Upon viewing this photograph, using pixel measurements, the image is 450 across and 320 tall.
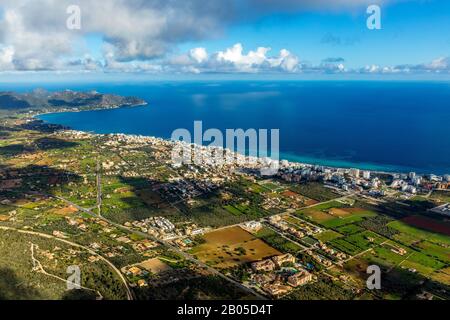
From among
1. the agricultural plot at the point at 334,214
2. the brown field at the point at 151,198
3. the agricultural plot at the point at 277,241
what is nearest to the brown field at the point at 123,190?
the brown field at the point at 151,198

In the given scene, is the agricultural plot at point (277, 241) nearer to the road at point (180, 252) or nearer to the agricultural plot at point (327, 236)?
the agricultural plot at point (327, 236)

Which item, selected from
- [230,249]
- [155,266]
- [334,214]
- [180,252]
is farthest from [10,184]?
[334,214]

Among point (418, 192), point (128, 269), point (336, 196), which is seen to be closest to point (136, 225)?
point (128, 269)

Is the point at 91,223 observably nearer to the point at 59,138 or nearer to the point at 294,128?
the point at 59,138

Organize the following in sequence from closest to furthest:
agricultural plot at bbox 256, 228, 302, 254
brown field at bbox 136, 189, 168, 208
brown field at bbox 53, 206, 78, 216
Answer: agricultural plot at bbox 256, 228, 302, 254 → brown field at bbox 53, 206, 78, 216 → brown field at bbox 136, 189, 168, 208

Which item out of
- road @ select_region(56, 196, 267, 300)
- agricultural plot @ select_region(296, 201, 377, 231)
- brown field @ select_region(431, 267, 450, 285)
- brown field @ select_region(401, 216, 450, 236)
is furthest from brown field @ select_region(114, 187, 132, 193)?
brown field @ select_region(431, 267, 450, 285)

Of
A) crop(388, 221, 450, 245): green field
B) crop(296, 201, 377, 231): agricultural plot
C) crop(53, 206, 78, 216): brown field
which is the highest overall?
crop(53, 206, 78, 216): brown field

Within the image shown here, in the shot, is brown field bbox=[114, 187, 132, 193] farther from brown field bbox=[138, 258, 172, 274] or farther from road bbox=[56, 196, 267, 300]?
brown field bbox=[138, 258, 172, 274]
